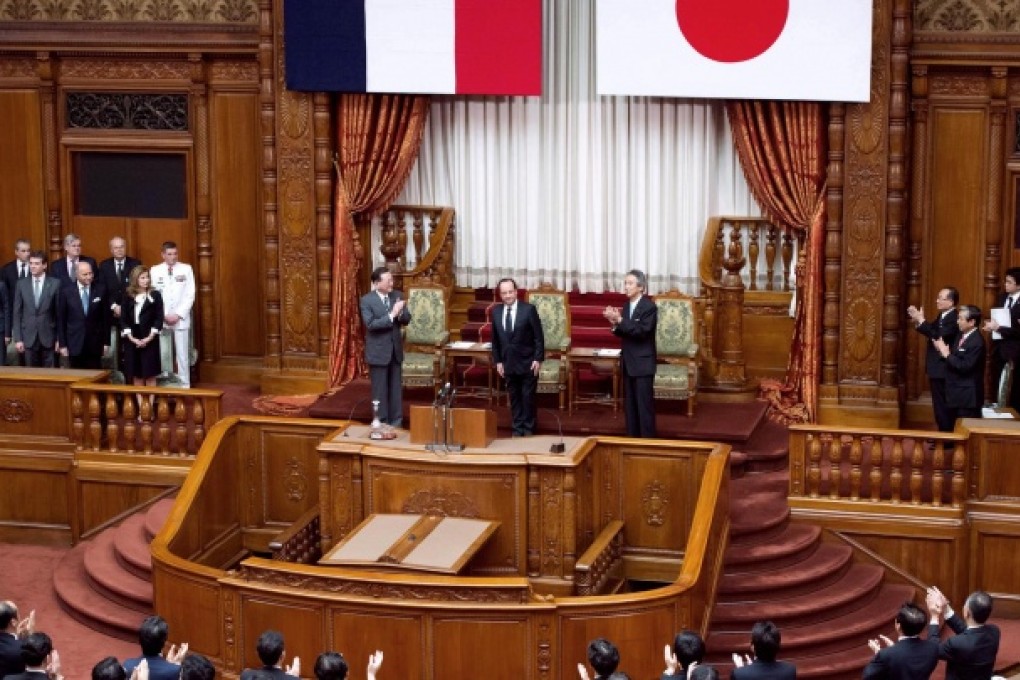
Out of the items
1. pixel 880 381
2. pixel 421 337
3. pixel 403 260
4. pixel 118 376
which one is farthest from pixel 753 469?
pixel 118 376

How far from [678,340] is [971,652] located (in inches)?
206


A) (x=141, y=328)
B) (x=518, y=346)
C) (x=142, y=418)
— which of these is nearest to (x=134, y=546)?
(x=142, y=418)

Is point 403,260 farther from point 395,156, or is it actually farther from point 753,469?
point 753,469

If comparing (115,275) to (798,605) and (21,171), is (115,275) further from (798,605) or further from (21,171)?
(798,605)

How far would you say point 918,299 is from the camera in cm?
1389

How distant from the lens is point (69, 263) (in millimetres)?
14219

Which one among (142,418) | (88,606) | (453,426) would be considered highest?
(453,426)

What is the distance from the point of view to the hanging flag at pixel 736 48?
13.3 meters

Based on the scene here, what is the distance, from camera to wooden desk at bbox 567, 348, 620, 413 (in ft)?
44.1

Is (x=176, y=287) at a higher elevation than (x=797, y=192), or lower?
lower

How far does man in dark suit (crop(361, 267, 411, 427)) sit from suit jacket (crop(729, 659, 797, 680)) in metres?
4.79

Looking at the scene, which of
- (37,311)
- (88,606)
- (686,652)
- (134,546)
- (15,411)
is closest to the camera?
(686,652)

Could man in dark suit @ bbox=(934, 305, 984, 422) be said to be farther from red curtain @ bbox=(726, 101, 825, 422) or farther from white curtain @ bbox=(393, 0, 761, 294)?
white curtain @ bbox=(393, 0, 761, 294)

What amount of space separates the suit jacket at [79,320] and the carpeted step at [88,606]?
2.01 m
